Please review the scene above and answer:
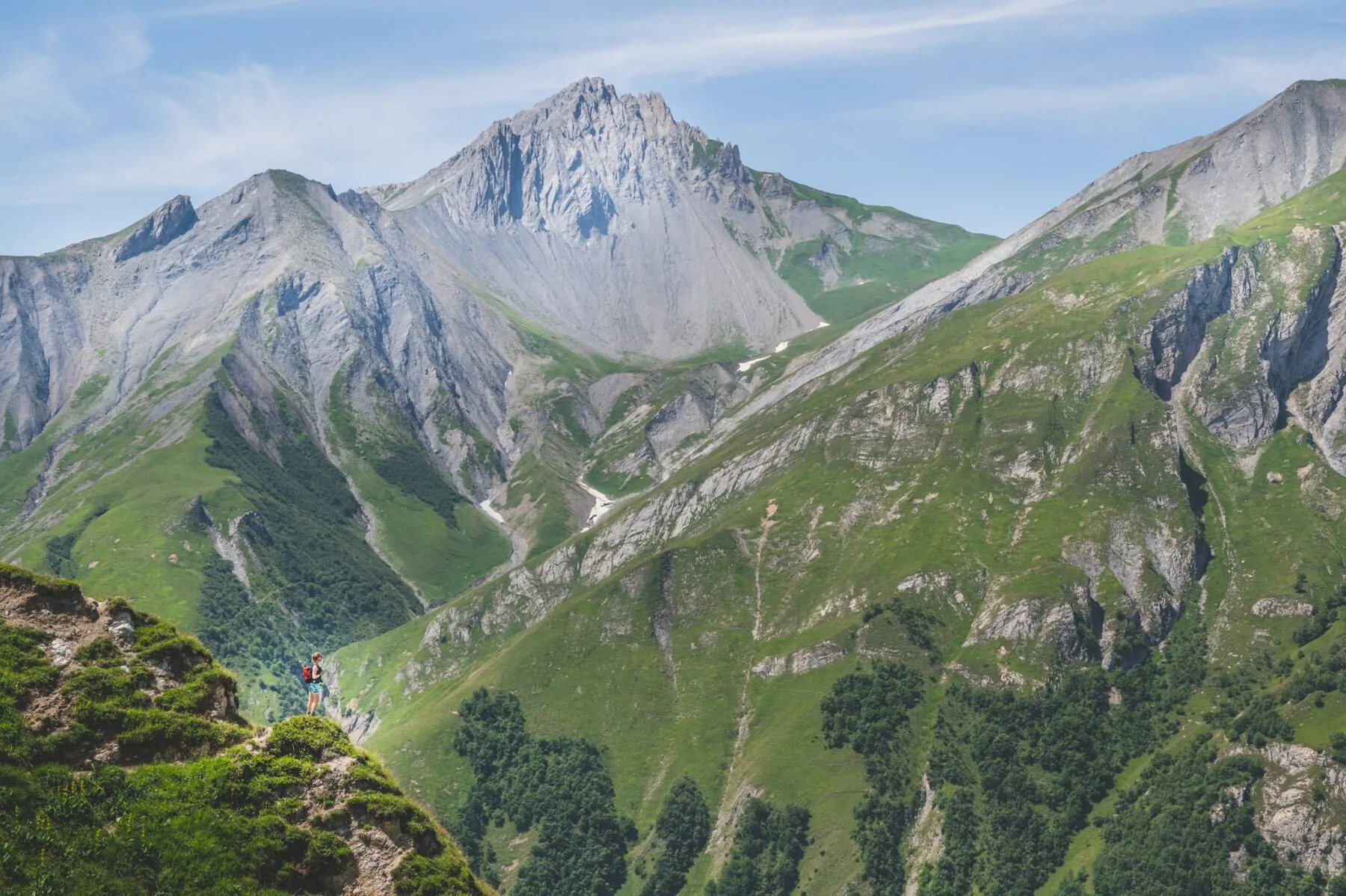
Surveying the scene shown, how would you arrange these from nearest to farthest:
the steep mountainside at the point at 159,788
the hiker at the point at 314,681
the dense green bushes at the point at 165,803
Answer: the dense green bushes at the point at 165,803, the steep mountainside at the point at 159,788, the hiker at the point at 314,681

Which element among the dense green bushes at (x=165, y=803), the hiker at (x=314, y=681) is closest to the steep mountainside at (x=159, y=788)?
the dense green bushes at (x=165, y=803)

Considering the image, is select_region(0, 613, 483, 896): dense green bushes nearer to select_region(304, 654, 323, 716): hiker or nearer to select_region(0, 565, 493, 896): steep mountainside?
select_region(0, 565, 493, 896): steep mountainside

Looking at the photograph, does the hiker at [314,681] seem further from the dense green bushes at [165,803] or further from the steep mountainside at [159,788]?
the dense green bushes at [165,803]

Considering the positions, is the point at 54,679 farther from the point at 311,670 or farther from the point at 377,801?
the point at 377,801

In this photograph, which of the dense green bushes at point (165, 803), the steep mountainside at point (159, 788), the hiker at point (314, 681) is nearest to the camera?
the dense green bushes at point (165, 803)

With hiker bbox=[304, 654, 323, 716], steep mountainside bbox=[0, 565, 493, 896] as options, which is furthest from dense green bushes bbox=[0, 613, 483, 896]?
hiker bbox=[304, 654, 323, 716]

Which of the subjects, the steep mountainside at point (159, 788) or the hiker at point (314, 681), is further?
the hiker at point (314, 681)

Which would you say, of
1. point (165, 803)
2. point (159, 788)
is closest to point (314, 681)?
point (159, 788)

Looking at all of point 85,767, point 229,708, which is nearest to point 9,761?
point 85,767
